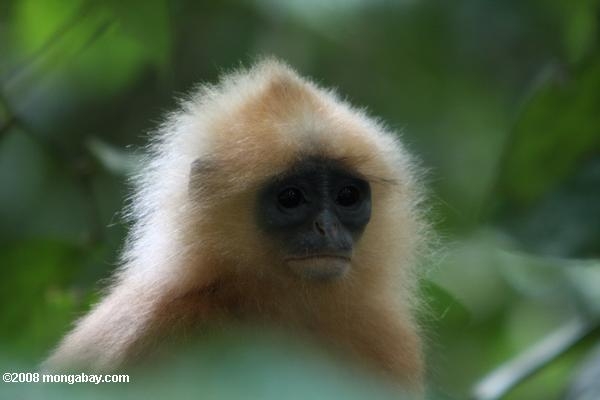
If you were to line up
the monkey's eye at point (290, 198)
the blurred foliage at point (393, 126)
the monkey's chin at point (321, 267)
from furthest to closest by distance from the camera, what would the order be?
the monkey's eye at point (290, 198), the monkey's chin at point (321, 267), the blurred foliage at point (393, 126)

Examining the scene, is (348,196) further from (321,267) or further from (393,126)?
(393,126)

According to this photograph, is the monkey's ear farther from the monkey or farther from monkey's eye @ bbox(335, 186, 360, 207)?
monkey's eye @ bbox(335, 186, 360, 207)

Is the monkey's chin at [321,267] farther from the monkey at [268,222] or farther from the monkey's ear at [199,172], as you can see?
the monkey's ear at [199,172]

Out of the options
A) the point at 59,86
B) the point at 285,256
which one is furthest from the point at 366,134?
the point at 59,86

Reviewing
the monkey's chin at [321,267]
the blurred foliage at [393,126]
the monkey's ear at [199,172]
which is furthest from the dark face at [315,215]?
the blurred foliage at [393,126]

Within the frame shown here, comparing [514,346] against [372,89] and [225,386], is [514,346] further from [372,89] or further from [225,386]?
[225,386]

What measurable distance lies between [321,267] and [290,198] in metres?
0.30

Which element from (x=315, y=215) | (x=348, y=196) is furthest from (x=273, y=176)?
(x=348, y=196)

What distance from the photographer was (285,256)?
3.42 m

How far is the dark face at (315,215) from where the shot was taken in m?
3.32

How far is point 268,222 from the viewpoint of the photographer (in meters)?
3.51

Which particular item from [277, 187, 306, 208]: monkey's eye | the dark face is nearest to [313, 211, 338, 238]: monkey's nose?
the dark face

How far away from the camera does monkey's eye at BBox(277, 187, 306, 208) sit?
3453mm

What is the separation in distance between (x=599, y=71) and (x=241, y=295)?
1380 mm
